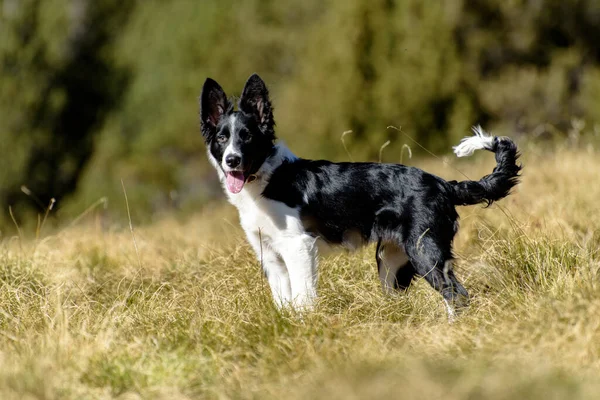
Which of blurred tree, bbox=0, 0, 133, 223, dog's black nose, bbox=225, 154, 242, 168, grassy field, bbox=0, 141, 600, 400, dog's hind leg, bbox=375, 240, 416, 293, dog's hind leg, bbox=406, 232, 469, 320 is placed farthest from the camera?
blurred tree, bbox=0, 0, 133, 223

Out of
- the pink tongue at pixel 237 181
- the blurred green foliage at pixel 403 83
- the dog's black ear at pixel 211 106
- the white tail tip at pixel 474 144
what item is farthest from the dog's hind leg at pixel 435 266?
the blurred green foliage at pixel 403 83

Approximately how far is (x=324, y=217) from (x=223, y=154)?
72 centimetres

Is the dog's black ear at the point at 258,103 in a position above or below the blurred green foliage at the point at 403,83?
below

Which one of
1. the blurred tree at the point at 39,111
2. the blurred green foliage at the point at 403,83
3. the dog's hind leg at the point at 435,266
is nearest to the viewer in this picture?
the dog's hind leg at the point at 435,266

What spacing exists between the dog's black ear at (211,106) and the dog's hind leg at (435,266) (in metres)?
1.43

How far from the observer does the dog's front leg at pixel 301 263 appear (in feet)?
15.2

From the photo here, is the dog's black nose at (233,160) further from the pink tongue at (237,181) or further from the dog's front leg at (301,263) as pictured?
the dog's front leg at (301,263)

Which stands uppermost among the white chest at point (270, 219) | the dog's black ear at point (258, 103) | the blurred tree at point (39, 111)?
the blurred tree at point (39, 111)

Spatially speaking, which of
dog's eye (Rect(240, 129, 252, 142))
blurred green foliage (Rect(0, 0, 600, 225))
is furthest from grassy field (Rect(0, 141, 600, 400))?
blurred green foliage (Rect(0, 0, 600, 225))

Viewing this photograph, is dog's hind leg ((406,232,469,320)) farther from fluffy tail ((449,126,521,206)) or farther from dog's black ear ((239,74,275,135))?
dog's black ear ((239,74,275,135))

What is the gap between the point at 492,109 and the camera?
1991cm

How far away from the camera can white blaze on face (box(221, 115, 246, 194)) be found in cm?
464

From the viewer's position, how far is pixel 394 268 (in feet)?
15.9

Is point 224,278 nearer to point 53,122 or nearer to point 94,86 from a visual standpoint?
point 53,122
